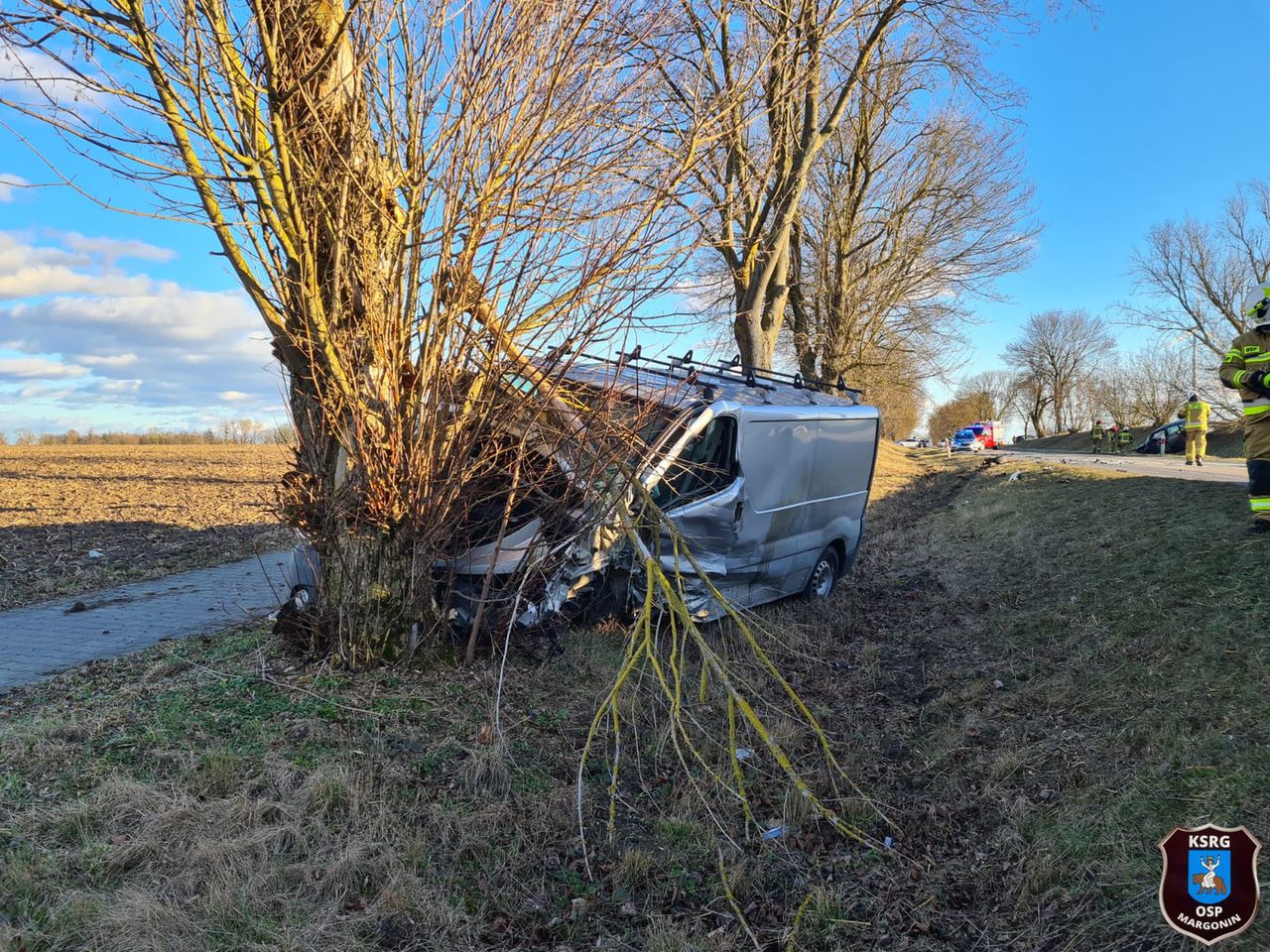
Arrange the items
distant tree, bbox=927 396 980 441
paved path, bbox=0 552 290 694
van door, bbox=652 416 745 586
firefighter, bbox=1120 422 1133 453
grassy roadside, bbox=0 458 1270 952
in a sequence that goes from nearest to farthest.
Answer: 1. grassy roadside, bbox=0 458 1270 952
2. van door, bbox=652 416 745 586
3. paved path, bbox=0 552 290 694
4. firefighter, bbox=1120 422 1133 453
5. distant tree, bbox=927 396 980 441

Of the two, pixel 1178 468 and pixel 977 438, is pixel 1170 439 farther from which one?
pixel 977 438

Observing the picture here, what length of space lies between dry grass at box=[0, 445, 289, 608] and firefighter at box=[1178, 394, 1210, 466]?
67.4 feet

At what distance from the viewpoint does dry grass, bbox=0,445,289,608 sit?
9.52m

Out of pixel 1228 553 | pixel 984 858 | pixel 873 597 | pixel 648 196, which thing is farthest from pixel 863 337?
pixel 984 858

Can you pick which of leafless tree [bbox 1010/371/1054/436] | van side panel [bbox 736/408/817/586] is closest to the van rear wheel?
van side panel [bbox 736/408/817/586]

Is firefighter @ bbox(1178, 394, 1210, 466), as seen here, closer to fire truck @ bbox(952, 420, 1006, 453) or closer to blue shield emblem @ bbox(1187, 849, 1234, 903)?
blue shield emblem @ bbox(1187, 849, 1234, 903)

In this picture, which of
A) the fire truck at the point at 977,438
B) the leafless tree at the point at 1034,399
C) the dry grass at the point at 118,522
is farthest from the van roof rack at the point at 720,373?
the leafless tree at the point at 1034,399

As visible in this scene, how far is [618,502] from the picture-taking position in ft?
17.3

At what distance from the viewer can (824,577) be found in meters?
8.76

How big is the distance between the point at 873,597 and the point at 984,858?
5616 millimetres

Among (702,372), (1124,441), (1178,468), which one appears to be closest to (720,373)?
(702,372)

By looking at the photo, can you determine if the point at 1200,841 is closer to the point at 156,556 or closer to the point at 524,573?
the point at 524,573

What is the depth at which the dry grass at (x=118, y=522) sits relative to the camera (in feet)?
31.2

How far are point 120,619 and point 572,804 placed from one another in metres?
6.01
